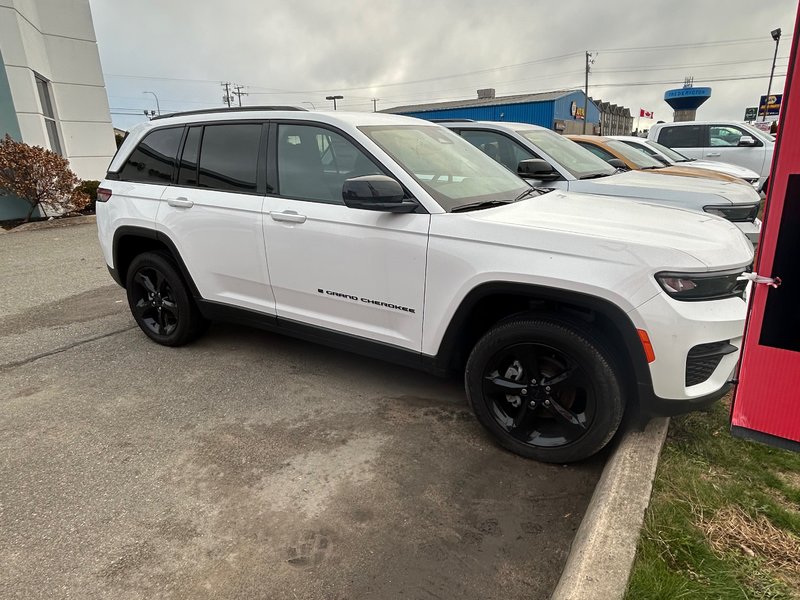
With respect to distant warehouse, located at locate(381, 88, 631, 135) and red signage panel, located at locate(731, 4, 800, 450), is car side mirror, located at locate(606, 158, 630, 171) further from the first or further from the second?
distant warehouse, located at locate(381, 88, 631, 135)

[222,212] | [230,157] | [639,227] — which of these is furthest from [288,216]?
[639,227]

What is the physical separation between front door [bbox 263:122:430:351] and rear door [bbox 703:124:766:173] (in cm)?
1184

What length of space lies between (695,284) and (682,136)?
39.7 ft

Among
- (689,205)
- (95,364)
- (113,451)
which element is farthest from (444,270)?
(689,205)

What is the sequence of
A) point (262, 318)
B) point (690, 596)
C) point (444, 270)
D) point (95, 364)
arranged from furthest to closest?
point (95, 364), point (262, 318), point (444, 270), point (690, 596)

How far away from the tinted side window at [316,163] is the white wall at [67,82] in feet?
33.8

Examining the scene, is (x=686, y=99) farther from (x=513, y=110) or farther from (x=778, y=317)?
(x=778, y=317)

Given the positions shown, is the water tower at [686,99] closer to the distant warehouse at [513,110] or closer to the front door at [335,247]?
the distant warehouse at [513,110]

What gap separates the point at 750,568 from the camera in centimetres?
194

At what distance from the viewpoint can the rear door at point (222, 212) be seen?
369 cm

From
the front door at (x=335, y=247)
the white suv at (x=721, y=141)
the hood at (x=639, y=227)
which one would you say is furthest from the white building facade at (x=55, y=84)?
the white suv at (x=721, y=141)

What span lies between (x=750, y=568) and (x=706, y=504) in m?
0.35

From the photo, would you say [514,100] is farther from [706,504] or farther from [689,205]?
[706,504]

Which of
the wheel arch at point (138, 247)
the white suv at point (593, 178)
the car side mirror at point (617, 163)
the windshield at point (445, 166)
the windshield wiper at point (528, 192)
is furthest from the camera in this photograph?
the car side mirror at point (617, 163)
